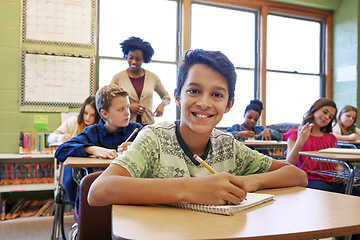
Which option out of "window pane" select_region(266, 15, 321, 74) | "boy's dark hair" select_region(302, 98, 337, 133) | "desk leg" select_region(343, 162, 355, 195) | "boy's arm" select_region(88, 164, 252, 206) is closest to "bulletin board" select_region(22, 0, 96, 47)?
"boy's dark hair" select_region(302, 98, 337, 133)

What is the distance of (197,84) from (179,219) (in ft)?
1.58

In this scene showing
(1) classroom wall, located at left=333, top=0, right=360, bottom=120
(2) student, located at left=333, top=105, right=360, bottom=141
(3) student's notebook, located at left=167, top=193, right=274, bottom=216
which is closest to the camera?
(3) student's notebook, located at left=167, top=193, right=274, bottom=216

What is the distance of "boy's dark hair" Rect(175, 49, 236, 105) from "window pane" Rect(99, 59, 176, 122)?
10.4ft

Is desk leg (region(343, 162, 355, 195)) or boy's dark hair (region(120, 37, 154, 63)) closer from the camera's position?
desk leg (region(343, 162, 355, 195))

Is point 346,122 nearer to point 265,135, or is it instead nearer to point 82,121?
point 265,135

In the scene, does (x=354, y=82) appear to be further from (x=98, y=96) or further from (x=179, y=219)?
(x=179, y=219)

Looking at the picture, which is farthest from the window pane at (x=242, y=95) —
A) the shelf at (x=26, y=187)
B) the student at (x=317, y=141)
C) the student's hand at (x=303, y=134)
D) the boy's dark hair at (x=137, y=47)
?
the shelf at (x=26, y=187)

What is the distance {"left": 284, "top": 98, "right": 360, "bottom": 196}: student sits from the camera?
2.32 meters

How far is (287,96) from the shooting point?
5270 mm

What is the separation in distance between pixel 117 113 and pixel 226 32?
3236 mm

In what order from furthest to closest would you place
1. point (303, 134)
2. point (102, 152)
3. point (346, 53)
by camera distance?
1. point (346, 53)
2. point (303, 134)
3. point (102, 152)

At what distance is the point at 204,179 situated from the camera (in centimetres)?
74

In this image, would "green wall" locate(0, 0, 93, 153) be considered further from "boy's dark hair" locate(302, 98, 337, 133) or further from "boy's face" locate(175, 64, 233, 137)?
"boy's face" locate(175, 64, 233, 137)

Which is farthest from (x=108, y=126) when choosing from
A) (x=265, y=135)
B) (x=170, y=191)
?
(x=265, y=135)
